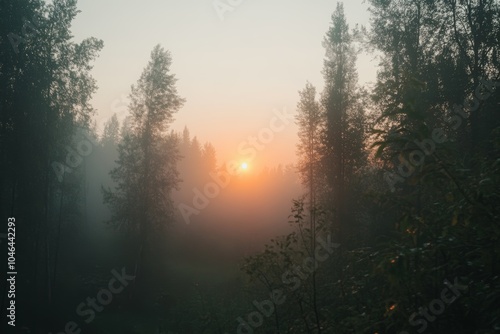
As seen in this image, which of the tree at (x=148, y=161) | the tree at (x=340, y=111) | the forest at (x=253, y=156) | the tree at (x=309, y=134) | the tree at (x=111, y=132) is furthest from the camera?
the tree at (x=111, y=132)

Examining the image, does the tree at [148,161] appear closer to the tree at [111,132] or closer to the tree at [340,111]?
the tree at [340,111]

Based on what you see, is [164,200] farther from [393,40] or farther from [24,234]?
[393,40]

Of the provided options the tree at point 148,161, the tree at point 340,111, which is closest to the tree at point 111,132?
the tree at point 148,161

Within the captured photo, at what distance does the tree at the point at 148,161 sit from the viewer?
20.9 m

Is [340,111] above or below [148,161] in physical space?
above

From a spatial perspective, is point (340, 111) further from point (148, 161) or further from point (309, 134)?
point (148, 161)

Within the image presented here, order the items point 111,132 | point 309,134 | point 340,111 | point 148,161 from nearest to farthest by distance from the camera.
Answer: point 148,161 < point 340,111 < point 309,134 < point 111,132

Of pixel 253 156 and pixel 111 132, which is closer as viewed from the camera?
pixel 253 156

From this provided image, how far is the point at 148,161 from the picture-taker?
21.3 metres

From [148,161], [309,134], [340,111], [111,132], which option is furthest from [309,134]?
[111,132]

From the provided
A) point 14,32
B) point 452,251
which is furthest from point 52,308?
point 452,251

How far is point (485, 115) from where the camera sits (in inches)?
516

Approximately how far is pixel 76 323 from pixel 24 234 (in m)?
5.12

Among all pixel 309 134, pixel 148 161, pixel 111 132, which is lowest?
pixel 148 161
